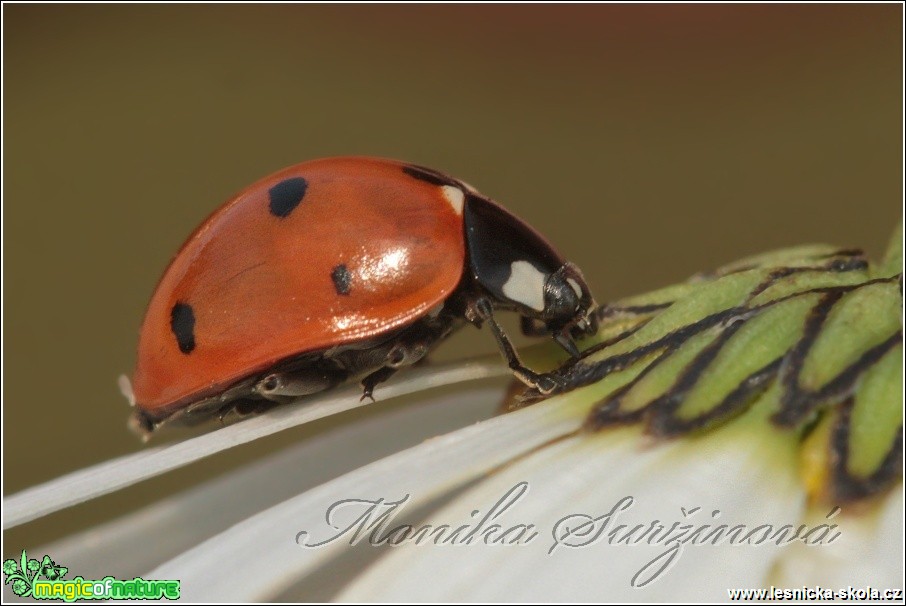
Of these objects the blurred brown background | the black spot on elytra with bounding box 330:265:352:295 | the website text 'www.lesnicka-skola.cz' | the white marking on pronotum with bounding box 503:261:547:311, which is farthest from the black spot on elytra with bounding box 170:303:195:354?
the blurred brown background

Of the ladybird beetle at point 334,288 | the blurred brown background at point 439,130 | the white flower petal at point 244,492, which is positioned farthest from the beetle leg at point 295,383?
the blurred brown background at point 439,130

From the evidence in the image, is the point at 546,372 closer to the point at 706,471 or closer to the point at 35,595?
the point at 706,471

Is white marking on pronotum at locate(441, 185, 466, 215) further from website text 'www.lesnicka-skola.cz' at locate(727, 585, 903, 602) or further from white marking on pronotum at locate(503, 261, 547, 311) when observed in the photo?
website text 'www.lesnicka-skola.cz' at locate(727, 585, 903, 602)

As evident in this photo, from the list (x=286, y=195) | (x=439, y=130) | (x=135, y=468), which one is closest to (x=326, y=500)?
(x=135, y=468)

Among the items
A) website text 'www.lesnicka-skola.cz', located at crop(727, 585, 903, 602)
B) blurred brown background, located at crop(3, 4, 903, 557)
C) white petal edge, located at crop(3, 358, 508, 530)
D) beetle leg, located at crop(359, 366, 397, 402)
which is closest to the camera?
website text 'www.lesnicka-skola.cz', located at crop(727, 585, 903, 602)

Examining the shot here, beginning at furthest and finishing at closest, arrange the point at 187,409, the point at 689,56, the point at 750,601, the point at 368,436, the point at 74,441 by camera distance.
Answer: the point at 689,56
the point at 74,441
the point at 368,436
the point at 187,409
the point at 750,601

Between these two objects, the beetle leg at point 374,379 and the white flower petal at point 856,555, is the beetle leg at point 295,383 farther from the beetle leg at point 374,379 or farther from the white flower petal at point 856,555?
the white flower petal at point 856,555

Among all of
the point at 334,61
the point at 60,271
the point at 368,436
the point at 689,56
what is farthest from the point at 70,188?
the point at 368,436
